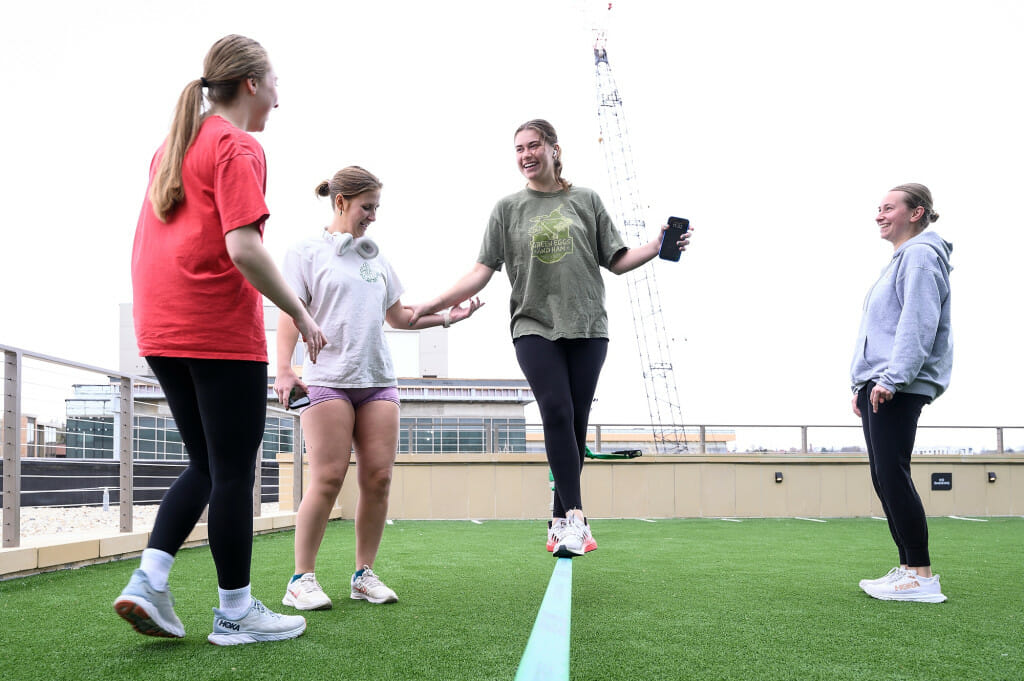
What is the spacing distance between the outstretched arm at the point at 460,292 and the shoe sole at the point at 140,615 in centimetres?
155

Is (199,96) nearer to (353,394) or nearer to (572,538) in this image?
(353,394)

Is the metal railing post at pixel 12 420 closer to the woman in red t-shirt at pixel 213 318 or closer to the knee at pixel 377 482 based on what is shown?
the knee at pixel 377 482

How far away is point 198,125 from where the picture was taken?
2.22 m

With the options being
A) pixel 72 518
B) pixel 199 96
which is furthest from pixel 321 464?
pixel 72 518

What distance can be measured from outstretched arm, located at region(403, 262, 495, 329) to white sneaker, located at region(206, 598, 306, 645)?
141 cm

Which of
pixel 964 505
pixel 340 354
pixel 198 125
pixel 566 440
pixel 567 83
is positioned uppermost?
pixel 567 83

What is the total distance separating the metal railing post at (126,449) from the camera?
5223 millimetres

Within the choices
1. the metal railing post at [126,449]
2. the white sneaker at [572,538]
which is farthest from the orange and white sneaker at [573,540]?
the metal railing post at [126,449]

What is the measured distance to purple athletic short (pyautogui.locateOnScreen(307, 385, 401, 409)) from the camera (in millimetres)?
2910

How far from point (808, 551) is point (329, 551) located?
3.18m

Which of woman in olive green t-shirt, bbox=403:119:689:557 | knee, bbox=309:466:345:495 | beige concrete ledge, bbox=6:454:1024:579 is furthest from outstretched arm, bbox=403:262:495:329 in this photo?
beige concrete ledge, bbox=6:454:1024:579

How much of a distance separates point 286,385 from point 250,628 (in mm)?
777

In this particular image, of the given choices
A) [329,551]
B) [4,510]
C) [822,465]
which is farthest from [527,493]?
[4,510]

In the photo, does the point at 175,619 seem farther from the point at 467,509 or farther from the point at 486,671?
the point at 467,509
